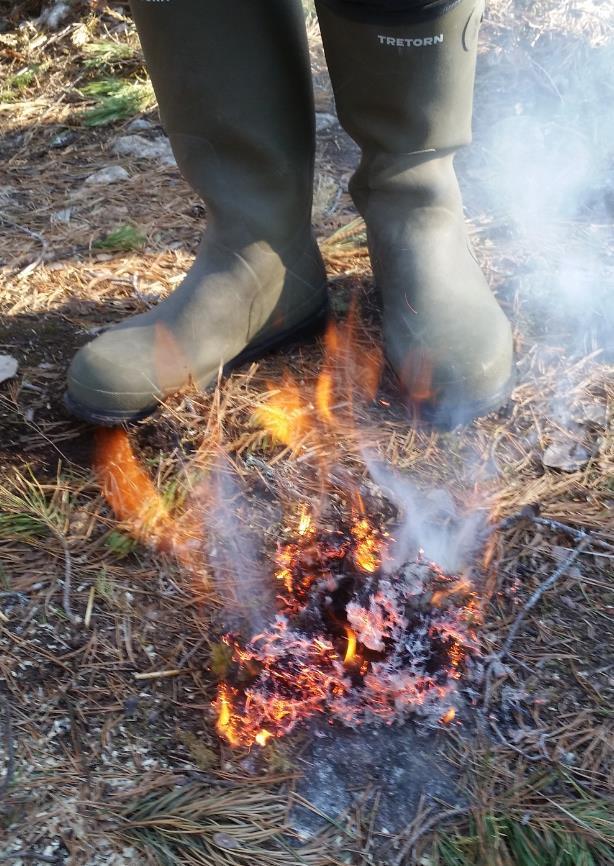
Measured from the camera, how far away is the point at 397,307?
170cm

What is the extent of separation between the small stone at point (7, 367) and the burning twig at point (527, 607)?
1.14 m

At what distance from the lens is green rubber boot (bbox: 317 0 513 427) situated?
1.43 m

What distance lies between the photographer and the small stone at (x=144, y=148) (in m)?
2.70

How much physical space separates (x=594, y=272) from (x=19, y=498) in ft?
4.63

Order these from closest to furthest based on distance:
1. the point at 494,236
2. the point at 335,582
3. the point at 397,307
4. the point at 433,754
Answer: the point at 433,754 → the point at 335,582 → the point at 397,307 → the point at 494,236

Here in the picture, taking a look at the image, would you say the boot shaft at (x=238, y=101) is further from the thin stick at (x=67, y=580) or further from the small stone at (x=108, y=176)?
the small stone at (x=108, y=176)

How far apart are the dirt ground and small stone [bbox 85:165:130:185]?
0.5 inches

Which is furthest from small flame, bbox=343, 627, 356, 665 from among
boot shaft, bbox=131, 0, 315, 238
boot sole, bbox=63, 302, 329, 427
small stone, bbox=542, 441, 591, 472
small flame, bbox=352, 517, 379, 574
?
boot shaft, bbox=131, 0, 315, 238

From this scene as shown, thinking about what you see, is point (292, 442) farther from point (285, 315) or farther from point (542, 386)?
point (542, 386)

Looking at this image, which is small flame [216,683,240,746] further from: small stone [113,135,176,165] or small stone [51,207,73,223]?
small stone [113,135,176,165]

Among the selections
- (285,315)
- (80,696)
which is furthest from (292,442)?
(80,696)

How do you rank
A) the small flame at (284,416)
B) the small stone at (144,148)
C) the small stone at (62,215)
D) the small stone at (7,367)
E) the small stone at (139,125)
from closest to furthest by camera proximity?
the small flame at (284,416) < the small stone at (7,367) < the small stone at (62,215) < the small stone at (144,148) < the small stone at (139,125)

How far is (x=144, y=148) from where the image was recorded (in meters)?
2.73

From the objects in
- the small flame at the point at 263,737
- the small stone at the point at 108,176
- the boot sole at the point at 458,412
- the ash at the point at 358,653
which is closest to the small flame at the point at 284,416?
the boot sole at the point at 458,412
